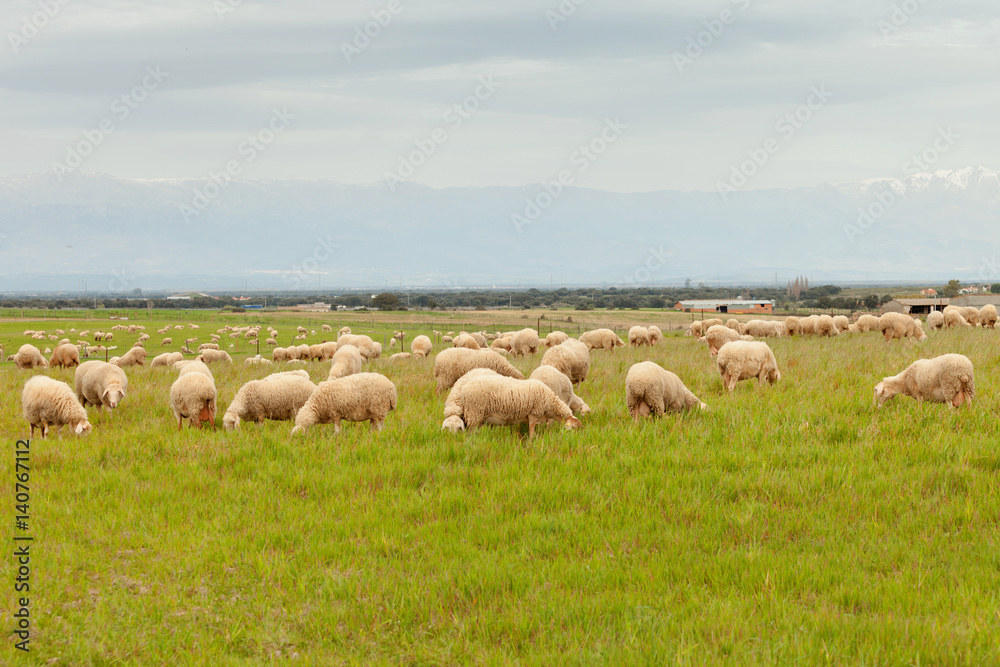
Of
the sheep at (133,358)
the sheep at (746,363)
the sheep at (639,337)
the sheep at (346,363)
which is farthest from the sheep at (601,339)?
the sheep at (133,358)

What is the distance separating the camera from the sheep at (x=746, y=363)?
1339cm

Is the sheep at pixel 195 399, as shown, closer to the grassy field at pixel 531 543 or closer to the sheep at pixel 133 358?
the grassy field at pixel 531 543

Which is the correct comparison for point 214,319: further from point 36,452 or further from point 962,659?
point 962,659

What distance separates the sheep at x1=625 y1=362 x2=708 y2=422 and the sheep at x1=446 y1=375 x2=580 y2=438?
3.87 feet

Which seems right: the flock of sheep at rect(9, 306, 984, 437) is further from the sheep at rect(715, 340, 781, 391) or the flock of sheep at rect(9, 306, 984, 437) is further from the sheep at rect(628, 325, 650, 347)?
the sheep at rect(628, 325, 650, 347)

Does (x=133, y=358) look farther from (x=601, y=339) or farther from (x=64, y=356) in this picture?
(x=601, y=339)

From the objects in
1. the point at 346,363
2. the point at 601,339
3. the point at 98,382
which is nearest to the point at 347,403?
the point at 98,382

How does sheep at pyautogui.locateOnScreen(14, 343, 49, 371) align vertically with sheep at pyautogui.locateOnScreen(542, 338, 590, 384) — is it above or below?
below

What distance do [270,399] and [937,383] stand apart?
1140 cm

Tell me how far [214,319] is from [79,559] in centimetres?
9905

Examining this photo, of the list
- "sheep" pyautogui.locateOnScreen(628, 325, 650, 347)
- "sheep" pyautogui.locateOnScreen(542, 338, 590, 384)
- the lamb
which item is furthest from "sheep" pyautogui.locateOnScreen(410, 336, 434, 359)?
the lamb

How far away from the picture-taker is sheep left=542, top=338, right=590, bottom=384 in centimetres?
1436

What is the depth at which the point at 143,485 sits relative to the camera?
8.00 meters

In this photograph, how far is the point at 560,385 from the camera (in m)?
11.2
